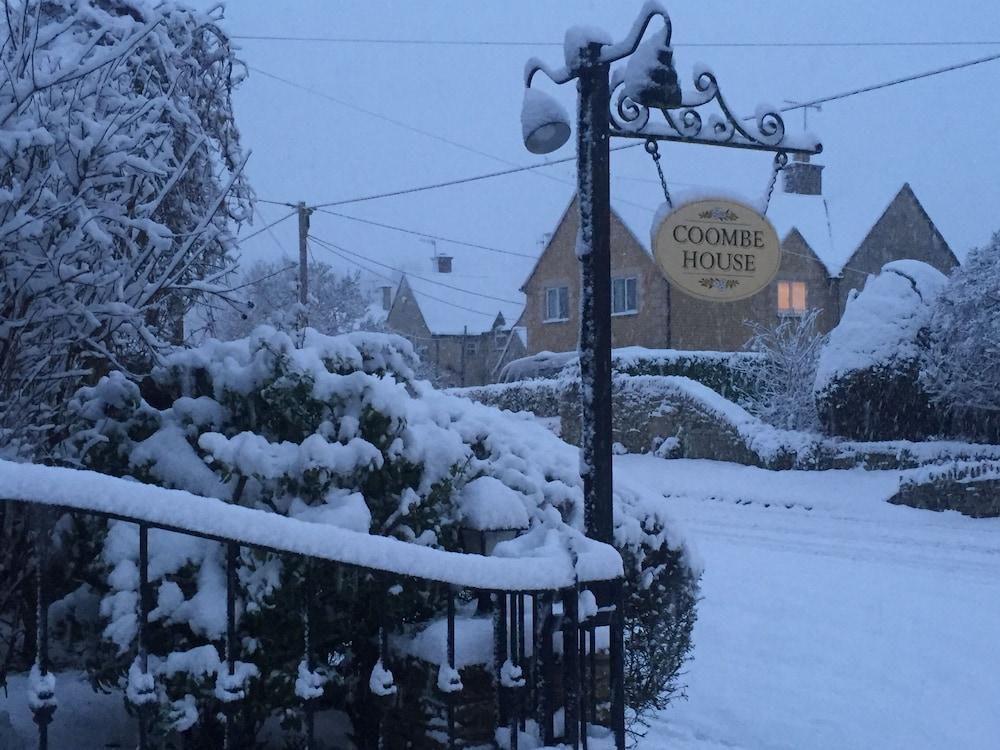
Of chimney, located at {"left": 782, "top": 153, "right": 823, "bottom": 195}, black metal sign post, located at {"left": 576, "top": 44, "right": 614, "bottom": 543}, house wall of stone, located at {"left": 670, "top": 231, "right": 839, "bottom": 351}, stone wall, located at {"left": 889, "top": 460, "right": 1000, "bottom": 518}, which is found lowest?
stone wall, located at {"left": 889, "top": 460, "right": 1000, "bottom": 518}

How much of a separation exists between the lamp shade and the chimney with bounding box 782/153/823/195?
99.5 ft

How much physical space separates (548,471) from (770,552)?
7.29 m

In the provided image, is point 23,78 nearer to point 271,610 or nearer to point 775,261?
point 271,610

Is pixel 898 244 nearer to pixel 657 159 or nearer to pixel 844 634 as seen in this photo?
pixel 844 634

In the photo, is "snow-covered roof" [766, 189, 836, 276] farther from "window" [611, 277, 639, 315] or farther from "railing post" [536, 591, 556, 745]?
"railing post" [536, 591, 556, 745]

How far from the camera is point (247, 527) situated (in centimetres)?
264

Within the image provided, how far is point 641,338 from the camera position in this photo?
3089 centimetres

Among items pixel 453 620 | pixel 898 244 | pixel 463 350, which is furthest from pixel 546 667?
pixel 463 350

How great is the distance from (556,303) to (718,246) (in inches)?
1193

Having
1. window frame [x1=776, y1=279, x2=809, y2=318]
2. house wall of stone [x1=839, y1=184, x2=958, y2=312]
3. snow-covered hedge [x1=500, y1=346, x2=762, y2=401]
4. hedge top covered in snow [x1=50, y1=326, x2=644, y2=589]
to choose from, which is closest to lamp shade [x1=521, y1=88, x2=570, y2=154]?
hedge top covered in snow [x1=50, y1=326, x2=644, y2=589]

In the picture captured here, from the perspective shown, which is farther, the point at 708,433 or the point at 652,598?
the point at 708,433

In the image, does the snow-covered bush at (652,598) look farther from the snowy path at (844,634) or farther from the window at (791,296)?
the window at (791,296)

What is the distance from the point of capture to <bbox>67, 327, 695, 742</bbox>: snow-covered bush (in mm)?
3361

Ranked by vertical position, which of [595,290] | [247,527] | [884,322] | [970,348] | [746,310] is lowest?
[247,527]
